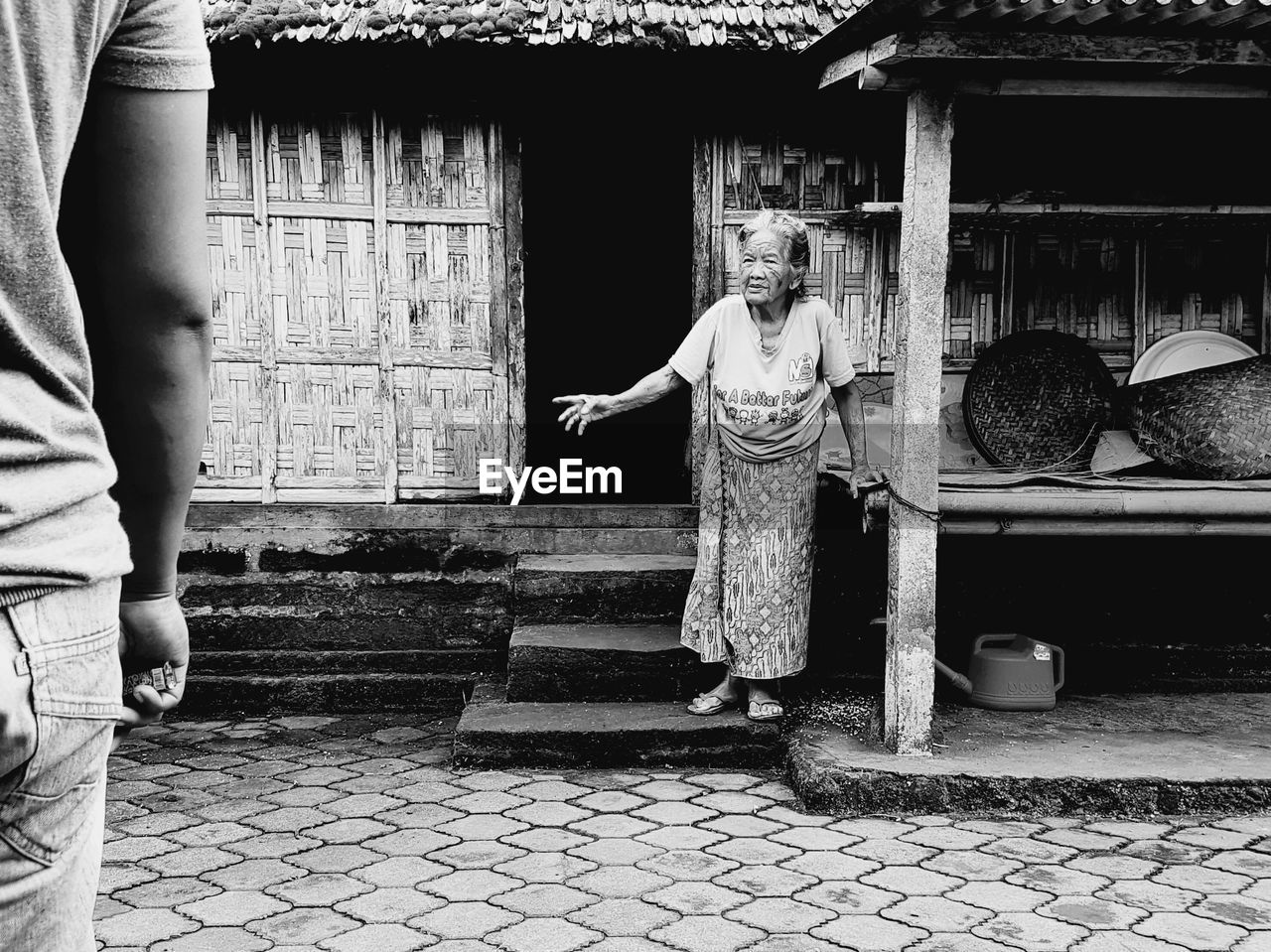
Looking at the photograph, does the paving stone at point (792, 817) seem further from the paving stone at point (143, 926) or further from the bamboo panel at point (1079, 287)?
the bamboo panel at point (1079, 287)

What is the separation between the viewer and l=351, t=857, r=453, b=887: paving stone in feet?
14.2

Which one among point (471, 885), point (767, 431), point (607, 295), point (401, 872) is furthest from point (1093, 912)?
point (607, 295)

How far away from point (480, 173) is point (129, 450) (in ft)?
19.0

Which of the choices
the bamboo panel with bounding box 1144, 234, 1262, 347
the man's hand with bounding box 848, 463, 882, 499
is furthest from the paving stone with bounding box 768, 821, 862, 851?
the bamboo panel with bounding box 1144, 234, 1262, 347

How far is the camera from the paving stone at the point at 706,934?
3809 millimetres

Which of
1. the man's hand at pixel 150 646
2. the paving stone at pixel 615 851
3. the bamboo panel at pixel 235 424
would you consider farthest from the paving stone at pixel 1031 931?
the bamboo panel at pixel 235 424

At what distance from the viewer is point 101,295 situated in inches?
56.8

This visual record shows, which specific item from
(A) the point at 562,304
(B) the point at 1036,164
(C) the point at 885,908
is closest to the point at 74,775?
(C) the point at 885,908

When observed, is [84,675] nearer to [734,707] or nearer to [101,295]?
[101,295]

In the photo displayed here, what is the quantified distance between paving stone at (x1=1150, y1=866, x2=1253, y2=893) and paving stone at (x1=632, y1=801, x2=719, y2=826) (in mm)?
1694

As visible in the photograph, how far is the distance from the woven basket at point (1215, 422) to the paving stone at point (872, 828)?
2395 mm

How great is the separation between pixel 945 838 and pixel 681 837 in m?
1.03

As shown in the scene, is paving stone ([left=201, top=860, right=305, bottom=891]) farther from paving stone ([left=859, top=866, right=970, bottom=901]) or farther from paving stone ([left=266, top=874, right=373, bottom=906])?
paving stone ([left=859, top=866, right=970, bottom=901])

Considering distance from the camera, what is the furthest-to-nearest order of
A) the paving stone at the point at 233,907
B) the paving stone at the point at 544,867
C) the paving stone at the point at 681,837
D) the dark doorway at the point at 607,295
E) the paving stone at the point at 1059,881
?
the dark doorway at the point at 607,295
the paving stone at the point at 681,837
the paving stone at the point at 544,867
the paving stone at the point at 1059,881
the paving stone at the point at 233,907
